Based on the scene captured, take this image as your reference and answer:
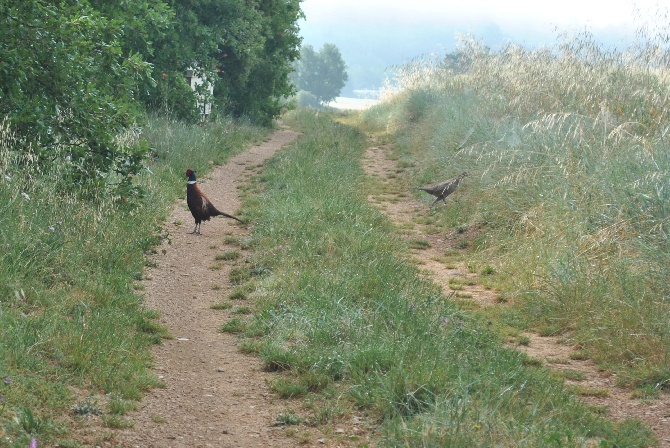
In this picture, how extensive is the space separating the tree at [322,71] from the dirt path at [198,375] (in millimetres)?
84735

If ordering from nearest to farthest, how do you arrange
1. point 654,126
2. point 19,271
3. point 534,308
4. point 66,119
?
point 19,271
point 534,308
point 66,119
point 654,126

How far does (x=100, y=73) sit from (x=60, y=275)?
11.8ft

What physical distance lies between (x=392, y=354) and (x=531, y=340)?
224cm

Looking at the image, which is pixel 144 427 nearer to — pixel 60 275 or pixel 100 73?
pixel 60 275

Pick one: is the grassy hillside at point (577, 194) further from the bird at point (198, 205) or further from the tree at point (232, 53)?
the tree at point (232, 53)

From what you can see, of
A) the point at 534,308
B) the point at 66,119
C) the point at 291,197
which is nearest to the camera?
the point at 534,308

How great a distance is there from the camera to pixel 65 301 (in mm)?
5824

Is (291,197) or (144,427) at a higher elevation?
(291,197)

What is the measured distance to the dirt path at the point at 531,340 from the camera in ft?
17.3

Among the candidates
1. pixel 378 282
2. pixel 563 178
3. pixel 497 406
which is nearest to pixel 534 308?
pixel 378 282

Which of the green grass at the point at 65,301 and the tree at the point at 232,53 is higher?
the tree at the point at 232,53

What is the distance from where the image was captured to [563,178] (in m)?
9.02

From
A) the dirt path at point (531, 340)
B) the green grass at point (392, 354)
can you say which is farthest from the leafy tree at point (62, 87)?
the dirt path at point (531, 340)

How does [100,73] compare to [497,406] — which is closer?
[497,406]
